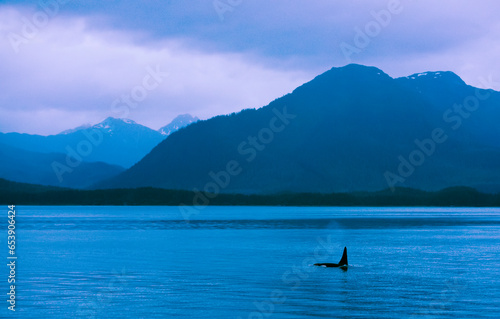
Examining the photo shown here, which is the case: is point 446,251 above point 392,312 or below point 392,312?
above

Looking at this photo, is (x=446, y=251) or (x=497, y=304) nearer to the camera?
(x=497, y=304)

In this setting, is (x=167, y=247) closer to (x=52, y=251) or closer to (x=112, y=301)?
(x=52, y=251)

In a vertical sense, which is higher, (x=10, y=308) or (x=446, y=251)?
(x=446, y=251)

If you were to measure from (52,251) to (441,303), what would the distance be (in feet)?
197

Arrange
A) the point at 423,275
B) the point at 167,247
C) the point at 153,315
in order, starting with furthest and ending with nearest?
the point at 167,247, the point at 423,275, the point at 153,315

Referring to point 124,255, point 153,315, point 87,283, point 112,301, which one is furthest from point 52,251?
point 153,315

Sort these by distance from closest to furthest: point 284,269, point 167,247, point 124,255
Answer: point 284,269 < point 124,255 < point 167,247

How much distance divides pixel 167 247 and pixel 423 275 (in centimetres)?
4627

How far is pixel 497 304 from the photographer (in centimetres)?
4681

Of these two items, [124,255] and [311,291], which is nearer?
[311,291]

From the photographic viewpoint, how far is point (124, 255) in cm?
8600

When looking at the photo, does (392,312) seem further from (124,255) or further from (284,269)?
(124,255)

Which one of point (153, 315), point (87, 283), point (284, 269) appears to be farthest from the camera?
point (284, 269)

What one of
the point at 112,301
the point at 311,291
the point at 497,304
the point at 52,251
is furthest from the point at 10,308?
the point at 52,251
